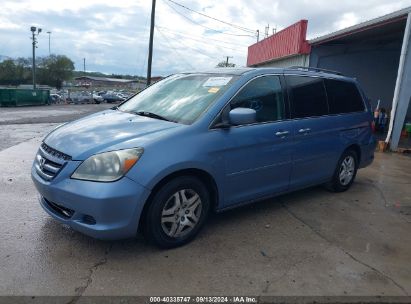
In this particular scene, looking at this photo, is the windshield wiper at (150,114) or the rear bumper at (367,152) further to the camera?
the rear bumper at (367,152)

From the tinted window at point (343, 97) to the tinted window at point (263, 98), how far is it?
1169mm

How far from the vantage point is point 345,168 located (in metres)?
5.74

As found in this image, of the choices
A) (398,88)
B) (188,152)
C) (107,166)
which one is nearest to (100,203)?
(107,166)

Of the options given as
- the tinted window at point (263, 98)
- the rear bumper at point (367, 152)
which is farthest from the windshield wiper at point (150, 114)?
the rear bumper at point (367, 152)

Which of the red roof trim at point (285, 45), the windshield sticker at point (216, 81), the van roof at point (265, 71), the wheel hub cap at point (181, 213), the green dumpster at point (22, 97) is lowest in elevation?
the green dumpster at point (22, 97)

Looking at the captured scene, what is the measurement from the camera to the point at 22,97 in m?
31.8

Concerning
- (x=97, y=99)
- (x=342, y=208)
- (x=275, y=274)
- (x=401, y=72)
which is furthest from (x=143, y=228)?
(x=97, y=99)

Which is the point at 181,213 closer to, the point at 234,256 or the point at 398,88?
the point at 234,256

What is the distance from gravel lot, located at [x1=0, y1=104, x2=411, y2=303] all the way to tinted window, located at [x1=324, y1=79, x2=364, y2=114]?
56.9 inches

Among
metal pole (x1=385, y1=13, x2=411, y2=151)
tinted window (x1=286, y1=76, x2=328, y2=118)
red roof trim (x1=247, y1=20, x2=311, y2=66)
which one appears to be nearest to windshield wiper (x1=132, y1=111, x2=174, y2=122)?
tinted window (x1=286, y1=76, x2=328, y2=118)

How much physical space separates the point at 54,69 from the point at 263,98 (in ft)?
291

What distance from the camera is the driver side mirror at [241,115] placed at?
148 inches

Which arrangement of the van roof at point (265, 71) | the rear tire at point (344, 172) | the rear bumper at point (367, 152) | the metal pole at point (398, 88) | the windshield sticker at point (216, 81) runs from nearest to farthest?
the windshield sticker at point (216, 81) → the van roof at point (265, 71) → the rear tire at point (344, 172) → the rear bumper at point (367, 152) → the metal pole at point (398, 88)

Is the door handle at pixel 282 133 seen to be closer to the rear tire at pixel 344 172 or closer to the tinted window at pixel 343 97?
the tinted window at pixel 343 97
